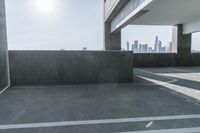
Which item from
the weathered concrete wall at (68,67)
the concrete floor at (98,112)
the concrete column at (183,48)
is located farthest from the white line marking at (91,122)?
the concrete column at (183,48)

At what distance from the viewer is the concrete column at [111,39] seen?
44.1ft

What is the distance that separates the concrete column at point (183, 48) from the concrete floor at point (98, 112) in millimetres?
9479

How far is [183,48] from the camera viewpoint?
13.4 metres

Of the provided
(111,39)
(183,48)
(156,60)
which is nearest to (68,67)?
(111,39)

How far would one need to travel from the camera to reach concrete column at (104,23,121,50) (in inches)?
529

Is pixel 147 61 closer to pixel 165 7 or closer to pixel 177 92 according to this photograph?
pixel 165 7

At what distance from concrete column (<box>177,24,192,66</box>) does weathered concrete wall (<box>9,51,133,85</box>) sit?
8838 mm

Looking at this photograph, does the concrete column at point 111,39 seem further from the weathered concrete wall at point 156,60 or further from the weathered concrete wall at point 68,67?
the weathered concrete wall at point 68,67

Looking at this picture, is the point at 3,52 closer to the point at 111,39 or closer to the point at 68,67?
the point at 68,67

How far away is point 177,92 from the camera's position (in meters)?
4.95

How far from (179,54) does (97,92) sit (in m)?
11.0

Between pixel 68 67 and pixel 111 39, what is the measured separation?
8.19m

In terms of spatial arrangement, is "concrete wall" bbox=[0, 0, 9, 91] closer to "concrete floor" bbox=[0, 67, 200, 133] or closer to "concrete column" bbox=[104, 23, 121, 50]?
"concrete floor" bbox=[0, 67, 200, 133]

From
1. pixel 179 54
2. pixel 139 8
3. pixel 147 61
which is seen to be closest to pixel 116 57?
pixel 139 8
